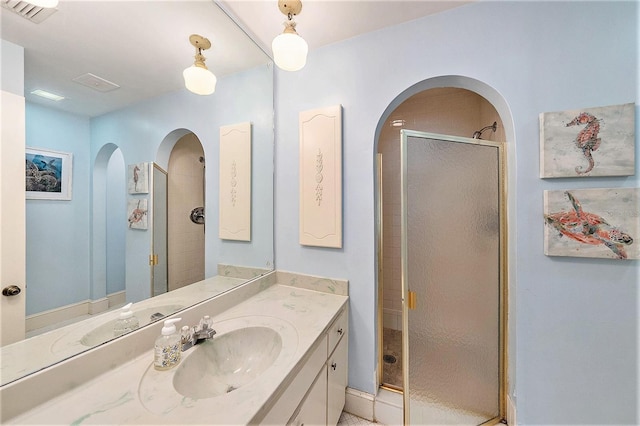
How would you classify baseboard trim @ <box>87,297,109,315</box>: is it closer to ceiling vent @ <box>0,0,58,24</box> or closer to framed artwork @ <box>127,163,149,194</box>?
framed artwork @ <box>127,163,149,194</box>

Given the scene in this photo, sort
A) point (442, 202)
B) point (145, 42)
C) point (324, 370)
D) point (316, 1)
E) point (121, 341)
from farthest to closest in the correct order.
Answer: point (442, 202) < point (316, 1) < point (324, 370) < point (145, 42) < point (121, 341)

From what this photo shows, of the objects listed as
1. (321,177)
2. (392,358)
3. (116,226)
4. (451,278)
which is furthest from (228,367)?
(392,358)

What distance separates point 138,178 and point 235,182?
22.9 inches

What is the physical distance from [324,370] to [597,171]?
1.57 m

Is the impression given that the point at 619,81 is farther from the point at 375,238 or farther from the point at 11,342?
the point at 11,342

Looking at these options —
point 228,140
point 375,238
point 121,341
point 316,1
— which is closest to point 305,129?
point 228,140

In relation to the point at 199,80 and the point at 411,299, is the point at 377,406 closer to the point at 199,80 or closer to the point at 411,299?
the point at 411,299

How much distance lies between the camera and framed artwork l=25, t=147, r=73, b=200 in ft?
2.19

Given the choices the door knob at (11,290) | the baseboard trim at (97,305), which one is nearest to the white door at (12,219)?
the door knob at (11,290)

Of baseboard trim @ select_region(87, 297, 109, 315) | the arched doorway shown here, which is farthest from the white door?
the arched doorway

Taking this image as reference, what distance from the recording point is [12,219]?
638mm

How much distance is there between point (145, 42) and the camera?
99 centimetres

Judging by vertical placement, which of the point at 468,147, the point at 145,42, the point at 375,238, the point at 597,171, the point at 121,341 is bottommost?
the point at 121,341

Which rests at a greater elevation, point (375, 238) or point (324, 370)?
point (375, 238)
